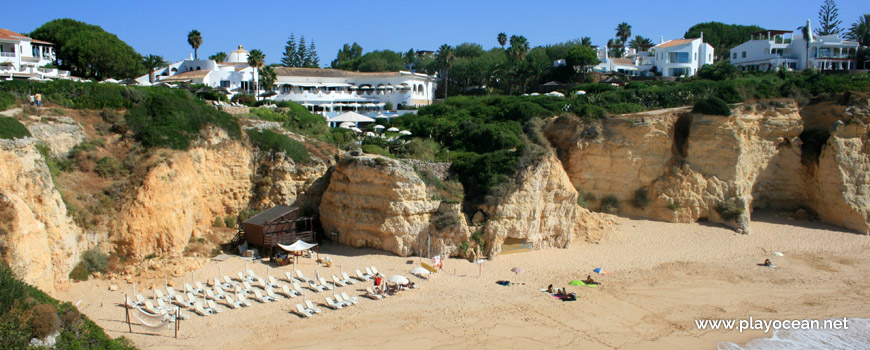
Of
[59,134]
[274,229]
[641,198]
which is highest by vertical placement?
[59,134]

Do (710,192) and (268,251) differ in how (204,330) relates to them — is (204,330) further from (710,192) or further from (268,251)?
(710,192)

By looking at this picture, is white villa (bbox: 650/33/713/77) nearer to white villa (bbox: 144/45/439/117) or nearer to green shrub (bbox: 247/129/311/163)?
white villa (bbox: 144/45/439/117)

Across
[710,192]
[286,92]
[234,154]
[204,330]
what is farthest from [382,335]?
[286,92]

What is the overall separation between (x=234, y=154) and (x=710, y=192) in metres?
24.5

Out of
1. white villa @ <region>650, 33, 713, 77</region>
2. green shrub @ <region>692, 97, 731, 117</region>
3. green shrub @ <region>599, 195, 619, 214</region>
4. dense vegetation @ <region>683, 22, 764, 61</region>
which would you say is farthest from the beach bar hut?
dense vegetation @ <region>683, 22, 764, 61</region>

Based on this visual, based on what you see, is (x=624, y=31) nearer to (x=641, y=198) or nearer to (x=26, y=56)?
(x=641, y=198)

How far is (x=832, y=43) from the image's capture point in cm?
5038

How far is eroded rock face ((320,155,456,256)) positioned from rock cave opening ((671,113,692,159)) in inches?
561

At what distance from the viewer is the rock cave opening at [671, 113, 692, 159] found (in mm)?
32000

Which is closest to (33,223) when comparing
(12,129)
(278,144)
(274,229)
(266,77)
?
(12,129)

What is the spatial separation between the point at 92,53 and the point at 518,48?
35.5 metres

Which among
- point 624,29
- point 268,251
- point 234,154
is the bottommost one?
point 268,251

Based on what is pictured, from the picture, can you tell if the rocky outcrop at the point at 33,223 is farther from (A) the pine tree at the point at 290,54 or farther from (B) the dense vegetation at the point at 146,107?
(A) the pine tree at the point at 290,54

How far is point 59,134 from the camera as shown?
23.7 m
